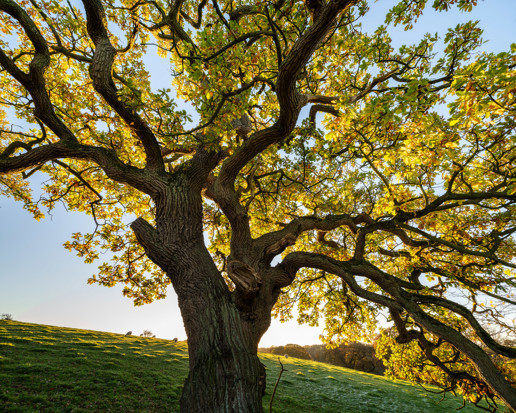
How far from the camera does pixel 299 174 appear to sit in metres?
8.38

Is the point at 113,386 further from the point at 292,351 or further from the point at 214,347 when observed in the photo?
the point at 292,351

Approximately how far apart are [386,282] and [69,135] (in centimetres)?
838

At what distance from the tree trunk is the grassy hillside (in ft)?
18.5

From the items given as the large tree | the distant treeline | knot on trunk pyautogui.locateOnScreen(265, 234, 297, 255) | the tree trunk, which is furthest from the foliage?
the tree trunk

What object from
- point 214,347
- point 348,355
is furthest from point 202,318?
point 348,355

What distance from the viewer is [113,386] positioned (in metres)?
7.77

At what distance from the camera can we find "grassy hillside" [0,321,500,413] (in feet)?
21.0

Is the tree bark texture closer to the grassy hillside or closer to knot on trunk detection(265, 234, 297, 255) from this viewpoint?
knot on trunk detection(265, 234, 297, 255)

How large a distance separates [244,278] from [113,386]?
26.2 ft

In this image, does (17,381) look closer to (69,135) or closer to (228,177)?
(69,135)

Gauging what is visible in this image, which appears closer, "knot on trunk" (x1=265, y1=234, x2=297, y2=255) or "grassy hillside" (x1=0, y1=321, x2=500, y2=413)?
"knot on trunk" (x1=265, y1=234, x2=297, y2=255)

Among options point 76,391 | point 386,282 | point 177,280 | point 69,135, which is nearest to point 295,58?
point 177,280

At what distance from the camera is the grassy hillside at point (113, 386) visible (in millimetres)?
6401

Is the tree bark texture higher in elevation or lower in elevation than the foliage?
higher
